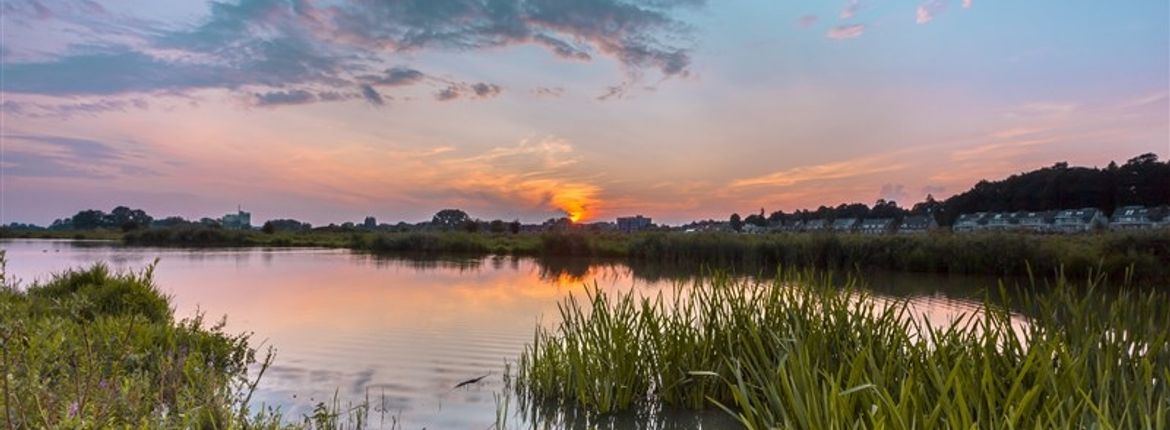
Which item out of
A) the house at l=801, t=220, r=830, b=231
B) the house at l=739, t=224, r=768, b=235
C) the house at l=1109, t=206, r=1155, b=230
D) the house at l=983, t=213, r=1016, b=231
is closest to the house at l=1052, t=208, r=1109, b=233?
the house at l=1109, t=206, r=1155, b=230

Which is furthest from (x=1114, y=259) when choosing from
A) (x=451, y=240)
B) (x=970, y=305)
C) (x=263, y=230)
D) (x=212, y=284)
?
(x=263, y=230)

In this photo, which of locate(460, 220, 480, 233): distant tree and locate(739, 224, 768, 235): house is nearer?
locate(739, 224, 768, 235): house

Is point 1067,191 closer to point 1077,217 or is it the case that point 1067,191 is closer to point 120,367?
point 1077,217

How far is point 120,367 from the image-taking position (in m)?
3.90

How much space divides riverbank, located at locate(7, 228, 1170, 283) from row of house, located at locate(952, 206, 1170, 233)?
98.5 ft

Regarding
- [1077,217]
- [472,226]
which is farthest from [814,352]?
[1077,217]

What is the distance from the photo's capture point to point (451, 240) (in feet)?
140

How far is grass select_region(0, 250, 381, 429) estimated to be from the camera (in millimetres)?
3014

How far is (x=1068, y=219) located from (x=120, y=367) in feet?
253

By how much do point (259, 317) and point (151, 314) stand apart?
306 centimetres

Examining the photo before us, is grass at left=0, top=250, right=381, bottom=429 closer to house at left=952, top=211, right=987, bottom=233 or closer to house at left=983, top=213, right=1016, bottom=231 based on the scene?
house at left=983, top=213, right=1016, bottom=231

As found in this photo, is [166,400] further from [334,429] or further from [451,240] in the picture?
[451,240]

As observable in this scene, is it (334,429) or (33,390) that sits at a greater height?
(33,390)

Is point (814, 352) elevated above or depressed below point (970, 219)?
below
